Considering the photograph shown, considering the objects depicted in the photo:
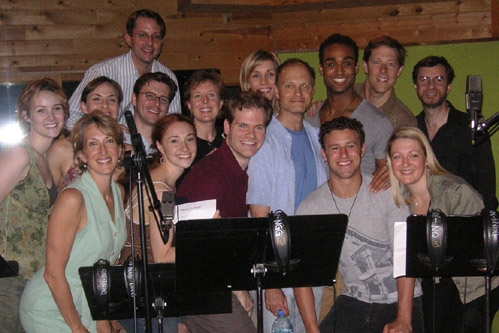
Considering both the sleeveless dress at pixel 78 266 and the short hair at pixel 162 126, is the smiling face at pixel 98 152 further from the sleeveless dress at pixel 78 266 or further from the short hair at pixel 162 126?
the short hair at pixel 162 126

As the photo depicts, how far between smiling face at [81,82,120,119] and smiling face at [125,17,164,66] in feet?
3.13

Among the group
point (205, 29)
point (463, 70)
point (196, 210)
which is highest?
point (205, 29)

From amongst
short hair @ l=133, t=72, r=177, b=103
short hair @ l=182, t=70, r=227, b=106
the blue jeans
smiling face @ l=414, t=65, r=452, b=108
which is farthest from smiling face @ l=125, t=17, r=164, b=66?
the blue jeans

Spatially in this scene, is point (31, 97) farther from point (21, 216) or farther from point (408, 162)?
point (408, 162)

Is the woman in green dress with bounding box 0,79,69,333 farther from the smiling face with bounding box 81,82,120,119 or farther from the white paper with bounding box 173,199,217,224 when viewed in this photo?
the white paper with bounding box 173,199,217,224

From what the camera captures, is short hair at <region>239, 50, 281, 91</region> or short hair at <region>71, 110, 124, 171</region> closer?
short hair at <region>71, 110, 124, 171</region>

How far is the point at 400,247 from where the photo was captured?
3652mm

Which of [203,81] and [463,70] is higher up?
[463,70]

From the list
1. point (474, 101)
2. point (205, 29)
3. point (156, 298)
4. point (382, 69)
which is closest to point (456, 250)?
point (474, 101)

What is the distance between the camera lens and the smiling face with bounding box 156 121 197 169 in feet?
13.9

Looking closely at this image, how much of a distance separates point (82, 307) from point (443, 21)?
198 inches

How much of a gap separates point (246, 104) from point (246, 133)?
0.19 m

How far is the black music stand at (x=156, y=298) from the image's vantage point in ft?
11.1

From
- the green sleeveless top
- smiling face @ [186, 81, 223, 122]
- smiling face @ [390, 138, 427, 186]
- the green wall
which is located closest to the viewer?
the green sleeveless top
